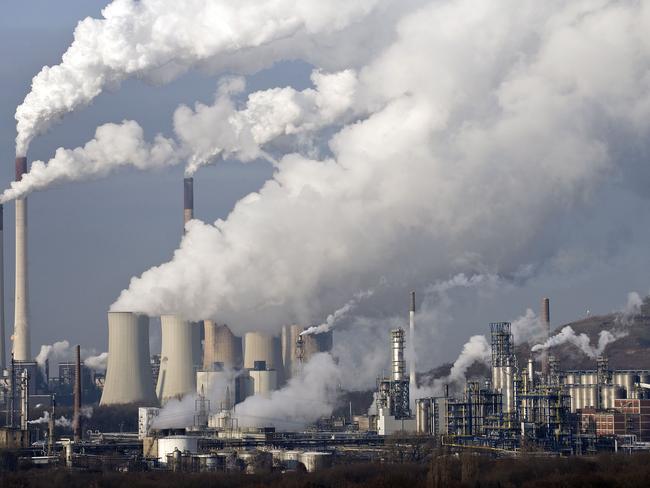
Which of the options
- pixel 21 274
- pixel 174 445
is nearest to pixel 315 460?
pixel 174 445

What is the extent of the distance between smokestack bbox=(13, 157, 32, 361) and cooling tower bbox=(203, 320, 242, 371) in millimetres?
10473

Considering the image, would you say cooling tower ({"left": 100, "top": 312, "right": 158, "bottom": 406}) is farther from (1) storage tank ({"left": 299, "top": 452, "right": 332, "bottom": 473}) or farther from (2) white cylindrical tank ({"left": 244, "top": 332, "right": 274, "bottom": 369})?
(1) storage tank ({"left": 299, "top": 452, "right": 332, "bottom": 473})

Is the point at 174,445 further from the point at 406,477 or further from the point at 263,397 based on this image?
the point at 263,397

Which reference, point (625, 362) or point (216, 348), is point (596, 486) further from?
point (625, 362)

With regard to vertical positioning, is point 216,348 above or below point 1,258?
below

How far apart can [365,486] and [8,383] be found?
48461mm

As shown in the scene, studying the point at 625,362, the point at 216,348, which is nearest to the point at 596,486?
the point at 216,348

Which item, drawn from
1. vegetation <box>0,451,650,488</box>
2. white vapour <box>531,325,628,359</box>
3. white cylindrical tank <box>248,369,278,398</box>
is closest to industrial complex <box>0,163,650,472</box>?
white cylindrical tank <box>248,369,278,398</box>

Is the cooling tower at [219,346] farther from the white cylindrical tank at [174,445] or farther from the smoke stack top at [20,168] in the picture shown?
the white cylindrical tank at [174,445]

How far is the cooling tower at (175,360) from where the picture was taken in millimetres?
82062

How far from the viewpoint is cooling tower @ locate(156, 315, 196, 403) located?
82.1m

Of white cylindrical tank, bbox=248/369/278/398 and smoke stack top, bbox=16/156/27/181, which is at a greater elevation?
smoke stack top, bbox=16/156/27/181

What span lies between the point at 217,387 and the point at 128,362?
642 cm

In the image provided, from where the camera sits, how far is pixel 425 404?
3000 inches
